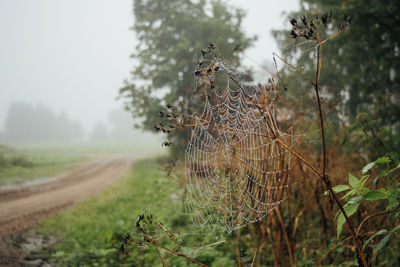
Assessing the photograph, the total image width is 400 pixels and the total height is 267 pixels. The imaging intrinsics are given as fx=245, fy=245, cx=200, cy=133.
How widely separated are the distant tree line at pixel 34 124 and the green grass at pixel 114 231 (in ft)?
151

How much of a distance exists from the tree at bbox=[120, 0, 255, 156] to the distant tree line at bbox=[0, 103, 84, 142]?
1564 inches

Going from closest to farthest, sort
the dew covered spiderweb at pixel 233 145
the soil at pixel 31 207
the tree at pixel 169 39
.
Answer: the dew covered spiderweb at pixel 233 145, the soil at pixel 31 207, the tree at pixel 169 39

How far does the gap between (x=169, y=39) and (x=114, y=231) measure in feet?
34.2

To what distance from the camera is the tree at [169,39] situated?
1140 cm

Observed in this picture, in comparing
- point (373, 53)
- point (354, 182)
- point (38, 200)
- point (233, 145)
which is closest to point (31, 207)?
point (38, 200)

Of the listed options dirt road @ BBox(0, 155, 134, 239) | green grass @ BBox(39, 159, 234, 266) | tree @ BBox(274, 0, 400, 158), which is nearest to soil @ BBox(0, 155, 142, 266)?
dirt road @ BBox(0, 155, 134, 239)

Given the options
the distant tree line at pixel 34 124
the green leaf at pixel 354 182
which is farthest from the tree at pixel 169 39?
the distant tree line at pixel 34 124

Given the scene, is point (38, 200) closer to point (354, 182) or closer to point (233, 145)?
point (233, 145)

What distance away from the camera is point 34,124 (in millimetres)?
50719

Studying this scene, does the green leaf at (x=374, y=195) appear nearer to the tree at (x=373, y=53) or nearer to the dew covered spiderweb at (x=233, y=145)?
the dew covered spiderweb at (x=233, y=145)

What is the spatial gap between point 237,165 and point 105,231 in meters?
3.02

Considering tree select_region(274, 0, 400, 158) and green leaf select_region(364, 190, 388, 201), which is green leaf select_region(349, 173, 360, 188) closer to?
green leaf select_region(364, 190, 388, 201)

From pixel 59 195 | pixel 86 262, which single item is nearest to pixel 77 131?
pixel 59 195

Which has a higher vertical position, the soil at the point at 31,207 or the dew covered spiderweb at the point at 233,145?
the dew covered spiderweb at the point at 233,145
